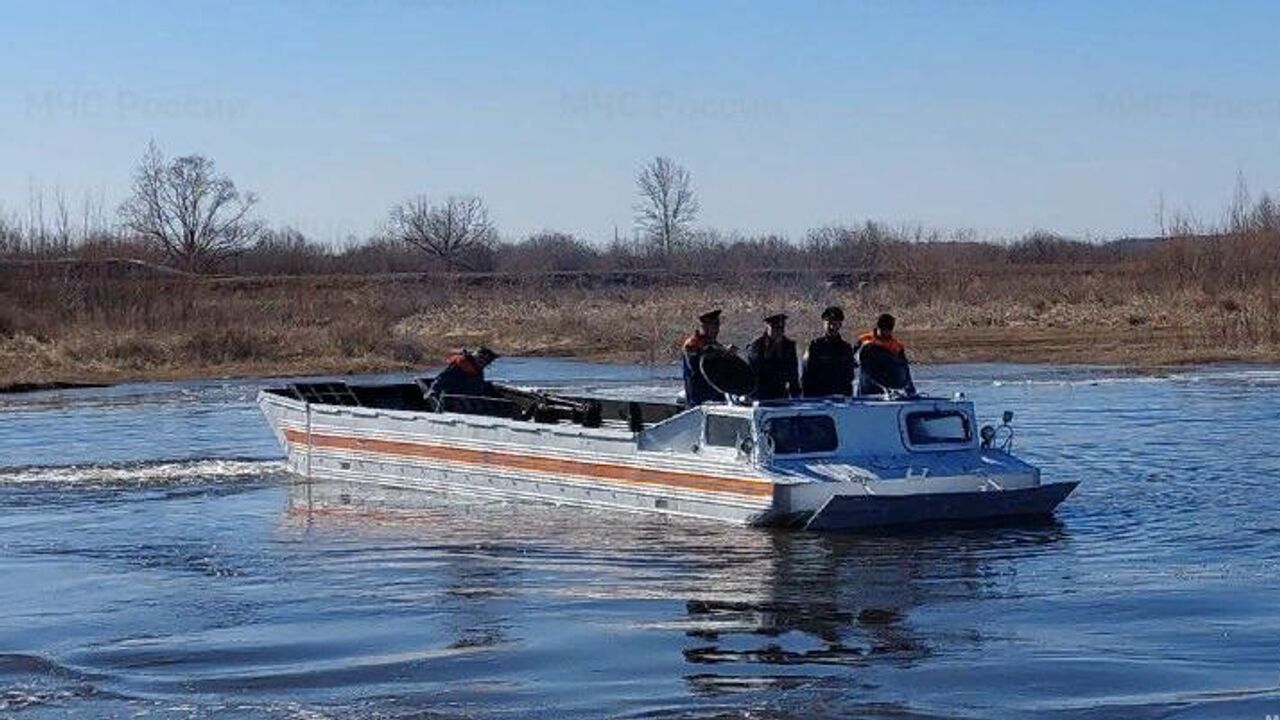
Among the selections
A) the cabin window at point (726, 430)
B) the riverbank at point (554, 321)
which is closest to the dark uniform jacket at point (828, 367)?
the cabin window at point (726, 430)

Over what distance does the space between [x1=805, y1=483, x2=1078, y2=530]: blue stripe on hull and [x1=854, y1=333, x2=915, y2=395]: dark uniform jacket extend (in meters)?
1.75

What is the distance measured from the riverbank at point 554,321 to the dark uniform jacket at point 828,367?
25.5 meters

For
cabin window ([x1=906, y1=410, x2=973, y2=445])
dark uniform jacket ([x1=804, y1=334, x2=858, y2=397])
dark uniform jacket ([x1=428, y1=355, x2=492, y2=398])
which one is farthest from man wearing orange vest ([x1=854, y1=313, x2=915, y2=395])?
dark uniform jacket ([x1=428, y1=355, x2=492, y2=398])

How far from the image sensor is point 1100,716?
11336 mm

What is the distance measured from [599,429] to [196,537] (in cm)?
405

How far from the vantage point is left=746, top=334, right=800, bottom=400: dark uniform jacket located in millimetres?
20719

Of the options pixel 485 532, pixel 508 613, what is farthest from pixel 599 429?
pixel 508 613

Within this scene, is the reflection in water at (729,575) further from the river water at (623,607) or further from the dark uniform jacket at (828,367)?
the dark uniform jacket at (828,367)

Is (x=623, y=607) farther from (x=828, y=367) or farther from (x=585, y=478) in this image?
(x=828, y=367)

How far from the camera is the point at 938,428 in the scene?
2033 cm

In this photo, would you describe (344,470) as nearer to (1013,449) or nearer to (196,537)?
(196,537)

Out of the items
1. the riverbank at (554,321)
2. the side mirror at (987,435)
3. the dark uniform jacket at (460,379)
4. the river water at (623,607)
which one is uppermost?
the riverbank at (554,321)

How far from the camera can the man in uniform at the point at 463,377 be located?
24.4 meters

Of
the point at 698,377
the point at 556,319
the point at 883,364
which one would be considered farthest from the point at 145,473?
the point at 556,319
